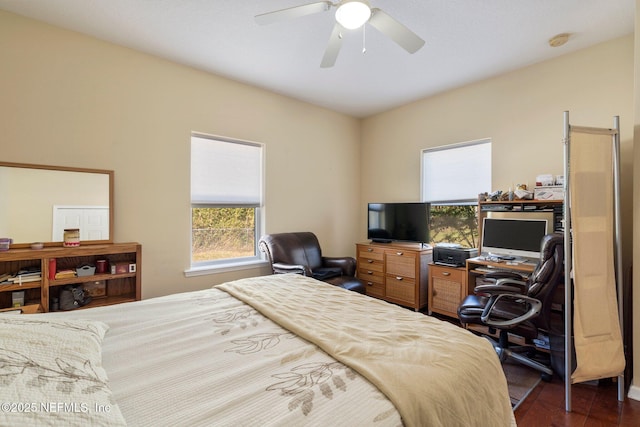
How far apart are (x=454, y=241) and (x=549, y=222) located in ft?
3.50

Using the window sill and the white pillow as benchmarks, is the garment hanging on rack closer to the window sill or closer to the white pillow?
the white pillow

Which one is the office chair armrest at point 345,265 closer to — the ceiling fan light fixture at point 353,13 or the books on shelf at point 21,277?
the ceiling fan light fixture at point 353,13

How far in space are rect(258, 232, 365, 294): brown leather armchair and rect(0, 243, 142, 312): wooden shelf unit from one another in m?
1.34

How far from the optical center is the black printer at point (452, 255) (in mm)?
3037

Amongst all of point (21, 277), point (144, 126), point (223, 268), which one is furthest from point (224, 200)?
point (21, 277)

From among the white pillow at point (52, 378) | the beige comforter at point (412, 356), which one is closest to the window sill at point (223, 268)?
the beige comforter at point (412, 356)

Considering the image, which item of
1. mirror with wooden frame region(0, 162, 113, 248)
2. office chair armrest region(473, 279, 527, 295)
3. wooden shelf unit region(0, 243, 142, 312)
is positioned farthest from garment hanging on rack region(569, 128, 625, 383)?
mirror with wooden frame region(0, 162, 113, 248)

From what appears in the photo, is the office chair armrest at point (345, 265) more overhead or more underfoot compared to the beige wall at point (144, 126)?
more underfoot

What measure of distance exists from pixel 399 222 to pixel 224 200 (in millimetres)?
2261

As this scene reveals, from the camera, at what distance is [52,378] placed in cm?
78

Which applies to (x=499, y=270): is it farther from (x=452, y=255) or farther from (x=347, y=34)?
(x=347, y=34)

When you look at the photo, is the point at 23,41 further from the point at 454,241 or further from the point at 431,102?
the point at 454,241

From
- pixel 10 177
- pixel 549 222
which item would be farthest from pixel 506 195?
pixel 10 177

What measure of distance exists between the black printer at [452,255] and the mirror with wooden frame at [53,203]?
333cm
